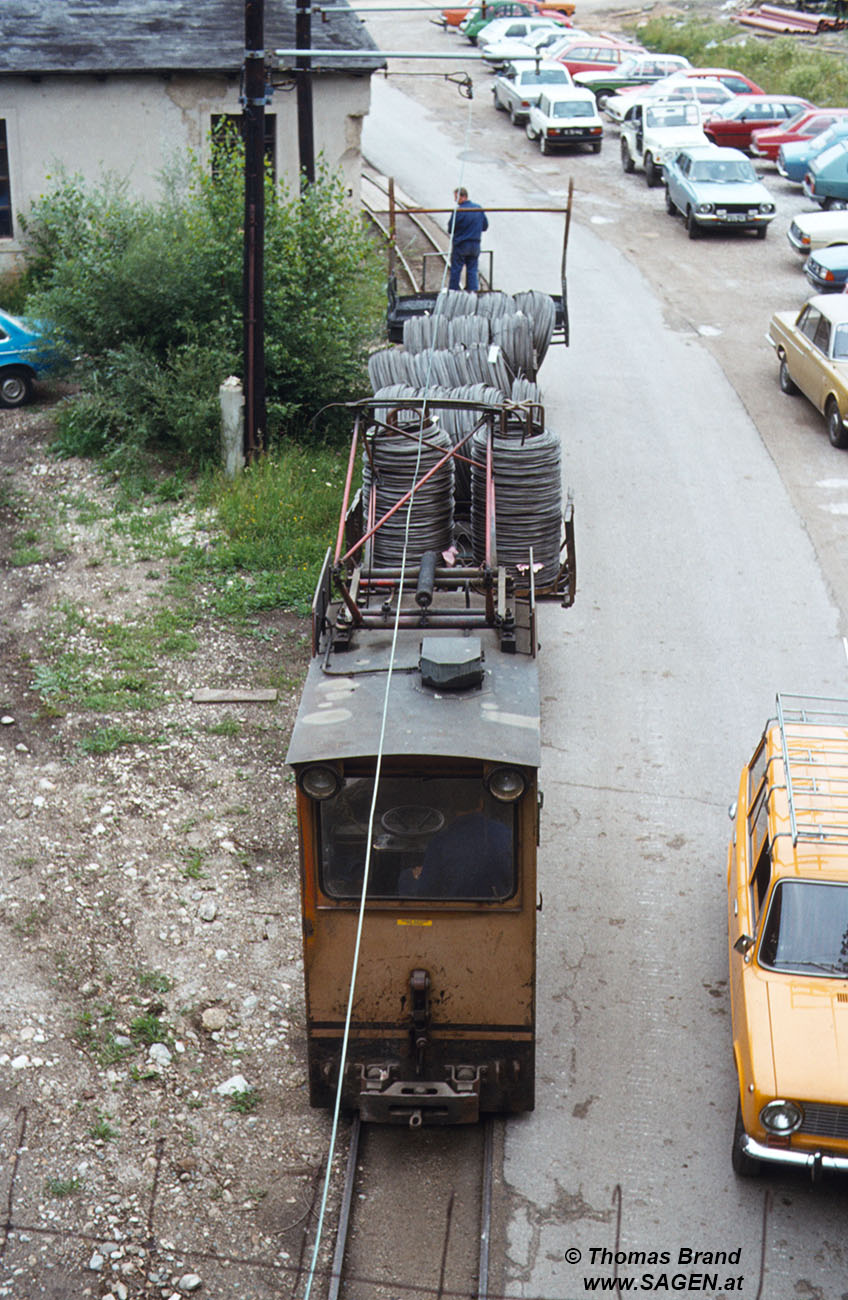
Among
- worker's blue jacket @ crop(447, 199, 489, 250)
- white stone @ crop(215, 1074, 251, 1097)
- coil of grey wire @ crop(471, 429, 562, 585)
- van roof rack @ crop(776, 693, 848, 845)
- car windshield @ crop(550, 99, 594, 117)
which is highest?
car windshield @ crop(550, 99, 594, 117)

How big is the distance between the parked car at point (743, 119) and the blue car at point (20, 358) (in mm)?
21505

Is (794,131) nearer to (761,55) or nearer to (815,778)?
(761,55)

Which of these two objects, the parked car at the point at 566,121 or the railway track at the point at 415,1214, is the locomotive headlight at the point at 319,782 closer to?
the railway track at the point at 415,1214

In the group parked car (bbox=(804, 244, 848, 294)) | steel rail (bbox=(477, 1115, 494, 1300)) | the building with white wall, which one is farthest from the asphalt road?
the building with white wall

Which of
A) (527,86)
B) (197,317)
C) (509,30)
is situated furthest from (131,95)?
(509,30)

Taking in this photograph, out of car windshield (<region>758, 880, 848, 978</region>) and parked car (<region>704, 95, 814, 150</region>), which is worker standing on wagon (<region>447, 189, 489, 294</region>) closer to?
car windshield (<region>758, 880, 848, 978</region>)

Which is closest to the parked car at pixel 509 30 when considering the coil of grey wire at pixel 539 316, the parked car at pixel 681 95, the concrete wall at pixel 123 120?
the parked car at pixel 681 95

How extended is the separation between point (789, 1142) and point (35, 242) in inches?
782

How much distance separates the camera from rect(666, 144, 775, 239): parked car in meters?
27.7

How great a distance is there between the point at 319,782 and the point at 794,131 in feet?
103

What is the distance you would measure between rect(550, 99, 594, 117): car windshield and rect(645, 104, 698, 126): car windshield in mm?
2901

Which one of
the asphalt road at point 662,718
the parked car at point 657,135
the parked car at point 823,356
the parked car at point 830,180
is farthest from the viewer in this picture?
the parked car at point 657,135

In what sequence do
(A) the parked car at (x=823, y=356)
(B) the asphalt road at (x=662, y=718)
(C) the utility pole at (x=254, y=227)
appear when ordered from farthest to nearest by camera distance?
(A) the parked car at (x=823, y=356) < (C) the utility pole at (x=254, y=227) < (B) the asphalt road at (x=662, y=718)

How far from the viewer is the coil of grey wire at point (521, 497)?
37.1 ft
